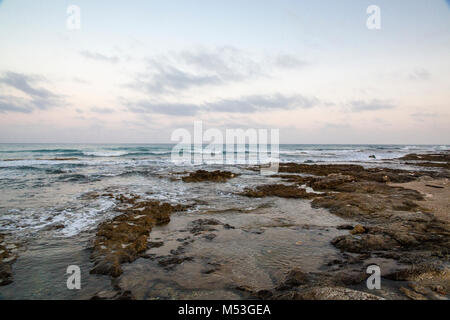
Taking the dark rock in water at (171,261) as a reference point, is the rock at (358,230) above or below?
above

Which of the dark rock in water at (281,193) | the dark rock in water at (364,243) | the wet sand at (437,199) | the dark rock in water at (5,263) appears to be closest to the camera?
the dark rock in water at (5,263)

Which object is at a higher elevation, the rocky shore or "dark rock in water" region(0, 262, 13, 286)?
the rocky shore

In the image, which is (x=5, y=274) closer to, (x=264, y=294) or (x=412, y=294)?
(x=264, y=294)

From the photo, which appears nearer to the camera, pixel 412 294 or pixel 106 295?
pixel 412 294

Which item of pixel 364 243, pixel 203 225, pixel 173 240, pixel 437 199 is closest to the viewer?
pixel 364 243

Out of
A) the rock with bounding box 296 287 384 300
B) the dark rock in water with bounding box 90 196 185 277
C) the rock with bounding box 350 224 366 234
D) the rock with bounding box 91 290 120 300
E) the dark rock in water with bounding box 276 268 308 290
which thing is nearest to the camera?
the rock with bounding box 296 287 384 300

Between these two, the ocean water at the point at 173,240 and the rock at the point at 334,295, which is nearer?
the rock at the point at 334,295

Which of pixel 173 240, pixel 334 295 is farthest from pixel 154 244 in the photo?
pixel 334 295

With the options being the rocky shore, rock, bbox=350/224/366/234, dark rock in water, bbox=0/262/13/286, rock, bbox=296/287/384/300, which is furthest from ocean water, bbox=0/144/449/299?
rock, bbox=296/287/384/300

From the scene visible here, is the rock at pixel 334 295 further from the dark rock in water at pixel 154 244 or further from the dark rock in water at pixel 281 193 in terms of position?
the dark rock in water at pixel 281 193

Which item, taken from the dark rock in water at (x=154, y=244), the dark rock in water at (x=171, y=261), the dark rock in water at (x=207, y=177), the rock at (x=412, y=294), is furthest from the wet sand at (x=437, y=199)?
the dark rock in water at (x=207, y=177)

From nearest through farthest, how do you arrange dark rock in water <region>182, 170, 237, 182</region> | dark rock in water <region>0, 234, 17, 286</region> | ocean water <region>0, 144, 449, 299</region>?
ocean water <region>0, 144, 449, 299</region>, dark rock in water <region>0, 234, 17, 286</region>, dark rock in water <region>182, 170, 237, 182</region>

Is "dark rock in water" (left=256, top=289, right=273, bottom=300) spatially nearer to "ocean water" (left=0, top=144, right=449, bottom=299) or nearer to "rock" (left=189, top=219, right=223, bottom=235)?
"ocean water" (left=0, top=144, right=449, bottom=299)
